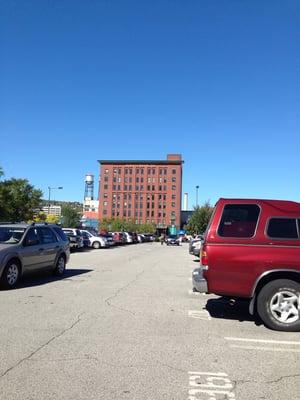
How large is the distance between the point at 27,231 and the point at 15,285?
5.46 feet

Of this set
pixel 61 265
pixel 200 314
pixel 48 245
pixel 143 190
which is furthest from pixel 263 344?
pixel 143 190

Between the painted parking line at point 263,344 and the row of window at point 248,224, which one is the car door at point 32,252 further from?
the painted parking line at point 263,344

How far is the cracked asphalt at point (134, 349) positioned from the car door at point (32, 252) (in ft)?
6.50

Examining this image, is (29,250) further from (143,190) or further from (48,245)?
(143,190)

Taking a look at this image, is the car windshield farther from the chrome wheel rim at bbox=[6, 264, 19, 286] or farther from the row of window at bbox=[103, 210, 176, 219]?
the row of window at bbox=[103, 210, 176, 219]

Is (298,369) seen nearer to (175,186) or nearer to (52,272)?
(52,272)

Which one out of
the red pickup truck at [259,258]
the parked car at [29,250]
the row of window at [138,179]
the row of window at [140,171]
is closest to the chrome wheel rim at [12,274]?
the parked car at [29,250]

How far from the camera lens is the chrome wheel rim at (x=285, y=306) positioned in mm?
7652

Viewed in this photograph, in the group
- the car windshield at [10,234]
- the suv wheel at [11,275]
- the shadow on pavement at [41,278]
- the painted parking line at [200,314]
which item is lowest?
the painted parking line at [200,314]

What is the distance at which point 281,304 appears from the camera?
25.2 feet

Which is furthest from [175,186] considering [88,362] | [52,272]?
[88,362]

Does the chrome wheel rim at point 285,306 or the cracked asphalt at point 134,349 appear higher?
the chrome wheel rim at point 285,306

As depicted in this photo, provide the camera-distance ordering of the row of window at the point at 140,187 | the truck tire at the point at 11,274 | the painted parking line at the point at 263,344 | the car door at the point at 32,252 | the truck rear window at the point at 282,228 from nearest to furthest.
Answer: the painted parking line at the point at 263,344 < the truck rear window at the point at 282,228 < the truck tire at the point at 11,274 < the car door at the point at 32,252 < the row of window at the point at 140,187

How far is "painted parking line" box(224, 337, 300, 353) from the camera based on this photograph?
6.53 m
